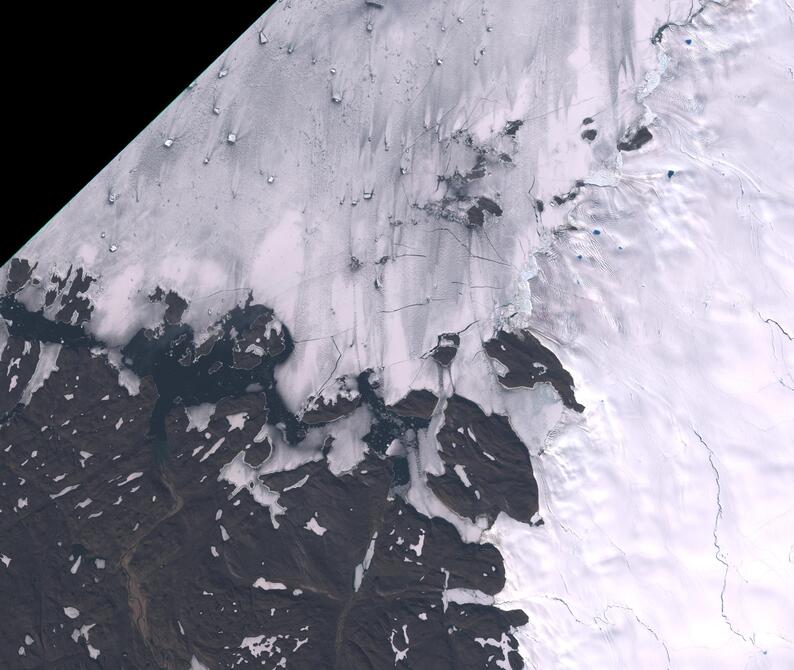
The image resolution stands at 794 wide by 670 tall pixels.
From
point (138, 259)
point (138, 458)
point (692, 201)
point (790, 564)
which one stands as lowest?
point (790, 564)

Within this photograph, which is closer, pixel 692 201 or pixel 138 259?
pixel 692 201

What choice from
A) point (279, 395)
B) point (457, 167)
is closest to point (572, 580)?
point (279, 395)

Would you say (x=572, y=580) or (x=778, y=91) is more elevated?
(x=778, y=91)

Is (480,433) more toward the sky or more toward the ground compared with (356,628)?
more toward the sky

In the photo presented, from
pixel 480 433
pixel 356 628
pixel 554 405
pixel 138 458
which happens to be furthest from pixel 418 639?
pixel 138 458

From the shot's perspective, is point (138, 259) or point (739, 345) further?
point (138, 259)

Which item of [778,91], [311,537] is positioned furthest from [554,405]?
[778,91]

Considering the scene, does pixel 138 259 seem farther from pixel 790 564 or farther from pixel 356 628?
pixel 790 564

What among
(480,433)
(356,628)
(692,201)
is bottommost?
(356,628)

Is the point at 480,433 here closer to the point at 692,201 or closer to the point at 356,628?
the point at 356,628
